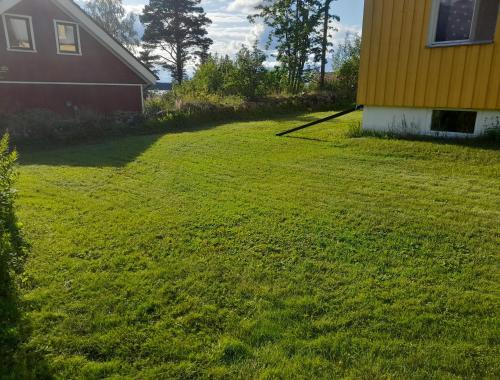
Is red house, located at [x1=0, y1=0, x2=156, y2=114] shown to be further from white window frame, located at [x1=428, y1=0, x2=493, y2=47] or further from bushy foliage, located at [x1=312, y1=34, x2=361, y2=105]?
white window frame, located at [x1=428, y1=0, x2=493, y2=47]

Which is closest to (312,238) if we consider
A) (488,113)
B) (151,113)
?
(488,113)

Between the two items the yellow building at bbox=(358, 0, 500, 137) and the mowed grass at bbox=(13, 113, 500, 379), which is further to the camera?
the yellow building at bbox=(358, 0, 500, 137)

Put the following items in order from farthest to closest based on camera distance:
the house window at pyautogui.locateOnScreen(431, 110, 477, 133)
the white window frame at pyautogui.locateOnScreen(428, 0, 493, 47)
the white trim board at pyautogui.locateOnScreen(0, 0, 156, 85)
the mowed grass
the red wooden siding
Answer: the white trim board at pyautogui.locateOnScreen(0, 0, 156, 85) → the red wooden siding → the house window at pyautogui.locateOnScreen(431, 110, 477, 133) → the white window frame at pyautogui.locateOnScreen(428, 0, 493, 47) → the mowed grass

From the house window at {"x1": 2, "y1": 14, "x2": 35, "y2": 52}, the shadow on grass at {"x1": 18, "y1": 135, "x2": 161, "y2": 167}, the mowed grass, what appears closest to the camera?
the mowed grass

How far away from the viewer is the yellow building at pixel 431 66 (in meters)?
6.64

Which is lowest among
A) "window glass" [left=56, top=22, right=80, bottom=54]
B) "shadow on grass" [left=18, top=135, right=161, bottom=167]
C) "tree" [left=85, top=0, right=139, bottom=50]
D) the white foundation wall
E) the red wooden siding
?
"shadow on grass" [left=18, top=135, right=161, bottom=167]

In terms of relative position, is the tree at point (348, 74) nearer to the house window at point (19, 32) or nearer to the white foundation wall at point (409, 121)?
the white foundation wall at point (409, 121)

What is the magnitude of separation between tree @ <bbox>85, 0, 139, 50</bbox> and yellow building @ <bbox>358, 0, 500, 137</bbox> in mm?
32958

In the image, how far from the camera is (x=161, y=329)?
254cm

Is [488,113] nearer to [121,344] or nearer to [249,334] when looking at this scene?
[249,334]

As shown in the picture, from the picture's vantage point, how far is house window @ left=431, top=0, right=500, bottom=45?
686 cm

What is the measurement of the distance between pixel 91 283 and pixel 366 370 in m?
2.32

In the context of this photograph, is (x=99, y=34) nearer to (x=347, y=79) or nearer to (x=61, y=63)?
(x=61, y=63)

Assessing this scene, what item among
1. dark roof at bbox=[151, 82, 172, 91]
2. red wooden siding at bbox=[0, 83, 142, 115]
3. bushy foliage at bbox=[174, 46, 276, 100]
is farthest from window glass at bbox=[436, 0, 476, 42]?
dark roof at bbox=[151, 82, 172, 91]
